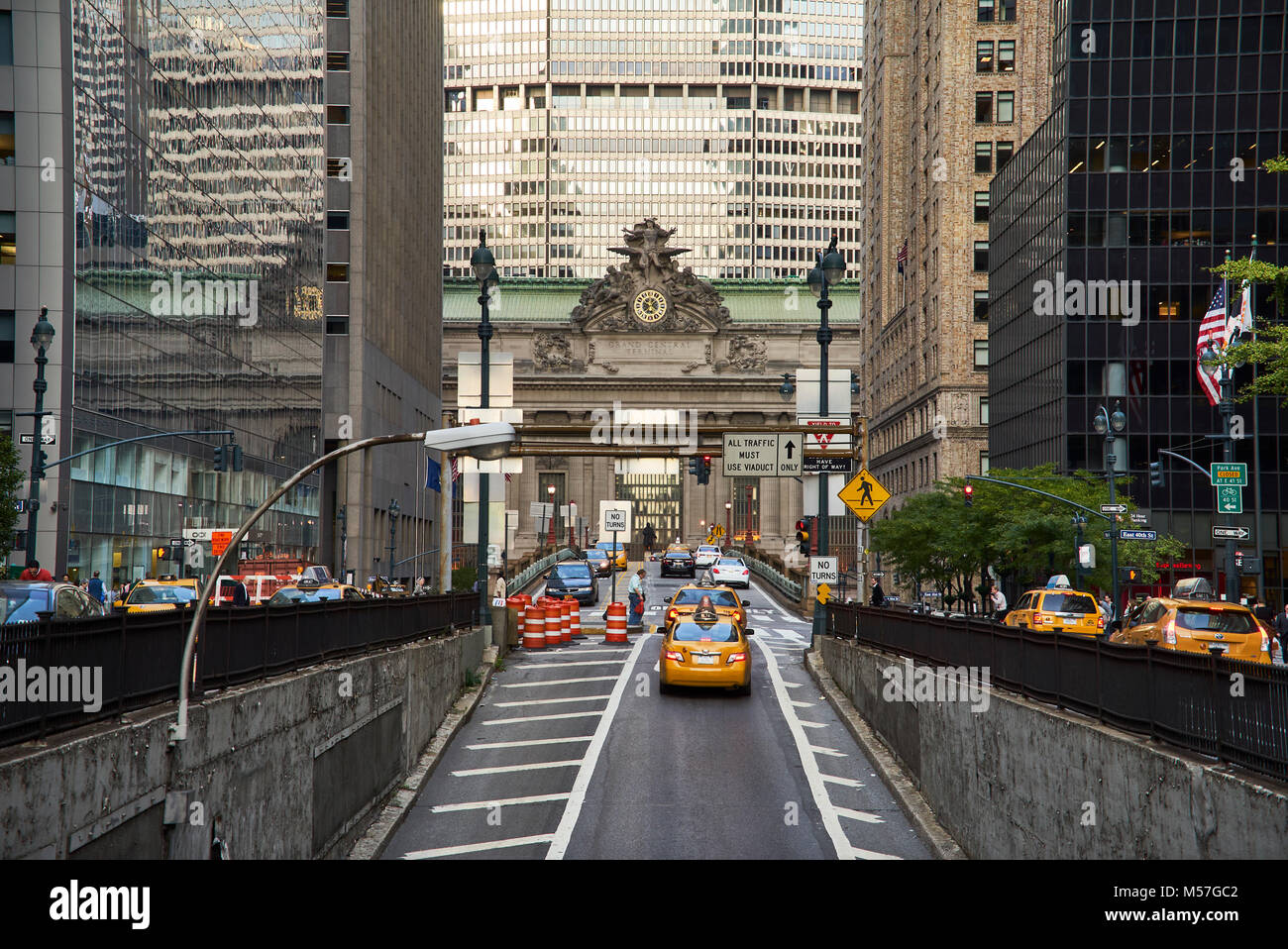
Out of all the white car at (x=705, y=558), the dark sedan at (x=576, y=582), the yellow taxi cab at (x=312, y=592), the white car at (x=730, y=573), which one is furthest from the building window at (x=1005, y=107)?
the yellow taxi cab at (x=312, y=592)

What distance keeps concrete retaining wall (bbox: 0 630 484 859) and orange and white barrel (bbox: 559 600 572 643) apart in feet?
56.6

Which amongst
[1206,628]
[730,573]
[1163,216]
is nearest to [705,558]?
[730,573]

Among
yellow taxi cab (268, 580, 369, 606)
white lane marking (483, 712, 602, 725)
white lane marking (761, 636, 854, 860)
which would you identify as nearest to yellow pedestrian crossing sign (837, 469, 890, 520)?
white lane marking (761, 636, 854, 860)

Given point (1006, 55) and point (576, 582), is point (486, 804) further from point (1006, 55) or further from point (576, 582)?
point (1006, 55)

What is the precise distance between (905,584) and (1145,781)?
75.0 meters

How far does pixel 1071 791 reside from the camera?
11945 mm

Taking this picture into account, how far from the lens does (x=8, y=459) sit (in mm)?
35000

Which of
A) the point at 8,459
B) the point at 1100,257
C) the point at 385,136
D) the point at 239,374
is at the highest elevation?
the point at 385,136

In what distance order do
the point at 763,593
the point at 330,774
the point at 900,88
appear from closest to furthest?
the point at 330,774 < the point at 763,593 < the point at 900,88

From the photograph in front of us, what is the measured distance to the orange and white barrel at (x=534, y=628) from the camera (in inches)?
1459

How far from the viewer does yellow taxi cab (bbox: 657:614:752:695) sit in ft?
87.1

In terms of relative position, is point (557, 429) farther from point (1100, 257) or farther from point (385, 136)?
point (385, 136)

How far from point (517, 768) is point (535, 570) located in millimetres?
59337

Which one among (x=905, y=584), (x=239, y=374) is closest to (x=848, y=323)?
(x=905, y=584)
